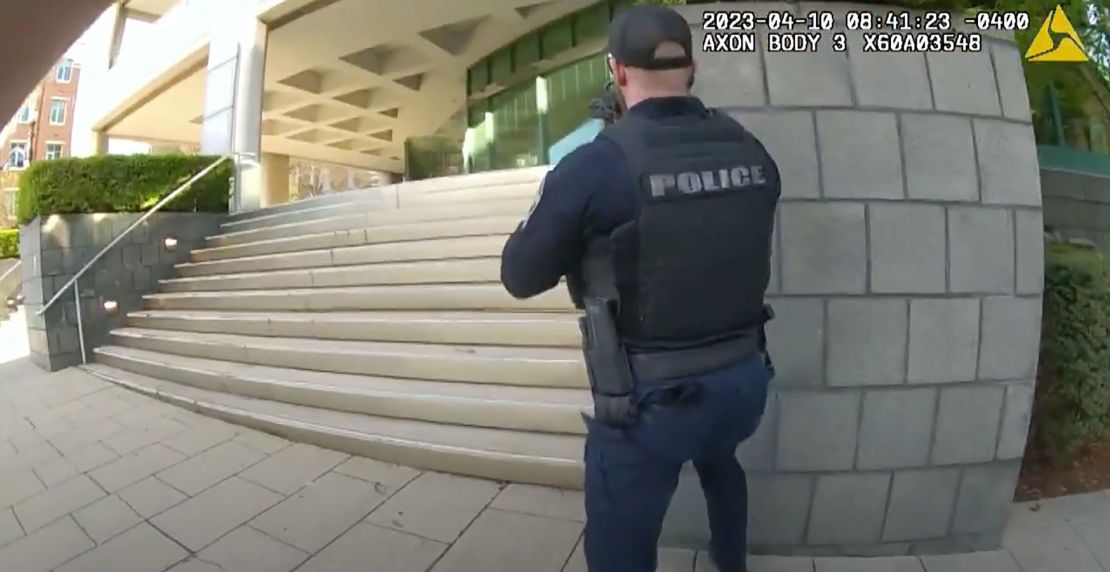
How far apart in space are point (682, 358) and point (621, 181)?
1.39 ft

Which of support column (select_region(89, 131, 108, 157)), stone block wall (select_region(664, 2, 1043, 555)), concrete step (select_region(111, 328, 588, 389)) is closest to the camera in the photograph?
stone block wall (select_region(664, 2, 1043, 555))

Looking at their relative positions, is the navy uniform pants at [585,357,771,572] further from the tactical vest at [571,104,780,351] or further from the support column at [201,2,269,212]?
the support column at [201,2,269,212]

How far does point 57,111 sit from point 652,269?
55463 millimetres

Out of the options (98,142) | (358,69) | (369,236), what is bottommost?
(369,236)

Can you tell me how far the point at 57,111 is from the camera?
41.1 metres

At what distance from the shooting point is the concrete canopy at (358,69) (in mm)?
11133

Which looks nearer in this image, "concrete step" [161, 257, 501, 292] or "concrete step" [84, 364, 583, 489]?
"concrete step" [84, 364, 583, 489]

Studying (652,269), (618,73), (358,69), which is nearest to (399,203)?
(618,73)

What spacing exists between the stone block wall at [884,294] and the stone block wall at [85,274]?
23.1 ft

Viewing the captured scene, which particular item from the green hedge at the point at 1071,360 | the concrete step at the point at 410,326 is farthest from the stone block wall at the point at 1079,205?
the concrete step at the point at 410,326

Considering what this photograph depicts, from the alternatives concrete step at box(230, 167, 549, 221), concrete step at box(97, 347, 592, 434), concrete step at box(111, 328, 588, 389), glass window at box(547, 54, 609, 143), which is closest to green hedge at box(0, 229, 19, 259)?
concrete step at box(230, 167, 549, 221)

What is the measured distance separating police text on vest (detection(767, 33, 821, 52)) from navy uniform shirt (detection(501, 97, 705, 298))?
2.95 ft

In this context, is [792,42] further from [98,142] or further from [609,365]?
[98,142]

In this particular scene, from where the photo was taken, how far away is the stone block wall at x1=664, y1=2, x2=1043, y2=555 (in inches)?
74.9
